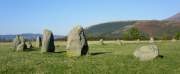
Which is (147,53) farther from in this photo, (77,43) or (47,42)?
(47,42)

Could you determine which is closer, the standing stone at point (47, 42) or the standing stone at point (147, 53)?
the standing stone at point (147, 53)

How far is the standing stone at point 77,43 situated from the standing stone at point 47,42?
202 inches

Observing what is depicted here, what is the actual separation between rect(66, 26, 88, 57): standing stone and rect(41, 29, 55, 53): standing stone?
16.8 feet

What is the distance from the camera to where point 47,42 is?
3809cm

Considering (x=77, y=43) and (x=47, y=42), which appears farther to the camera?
(x=47, y=42)

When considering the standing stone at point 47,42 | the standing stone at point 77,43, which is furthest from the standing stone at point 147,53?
the standing stone at point 47,42

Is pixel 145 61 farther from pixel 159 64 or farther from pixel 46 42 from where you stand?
pixel 46 42

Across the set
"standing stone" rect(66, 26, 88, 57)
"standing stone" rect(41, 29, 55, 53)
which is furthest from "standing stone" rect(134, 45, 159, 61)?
"standing stone" rect(41, 29, 55, 53)

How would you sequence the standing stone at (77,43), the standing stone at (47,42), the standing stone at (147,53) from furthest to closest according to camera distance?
the standing stone at (47,42), the standing stone at (77,43), the standing stone at (147,53)

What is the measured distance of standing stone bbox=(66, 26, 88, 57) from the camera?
31.7m

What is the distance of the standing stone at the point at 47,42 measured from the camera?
37728mm

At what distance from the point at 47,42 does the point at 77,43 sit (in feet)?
22.0

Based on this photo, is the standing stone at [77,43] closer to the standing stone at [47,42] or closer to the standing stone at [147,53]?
the standing stone at [47,42]

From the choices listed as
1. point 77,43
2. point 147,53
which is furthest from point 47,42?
point 147,53
